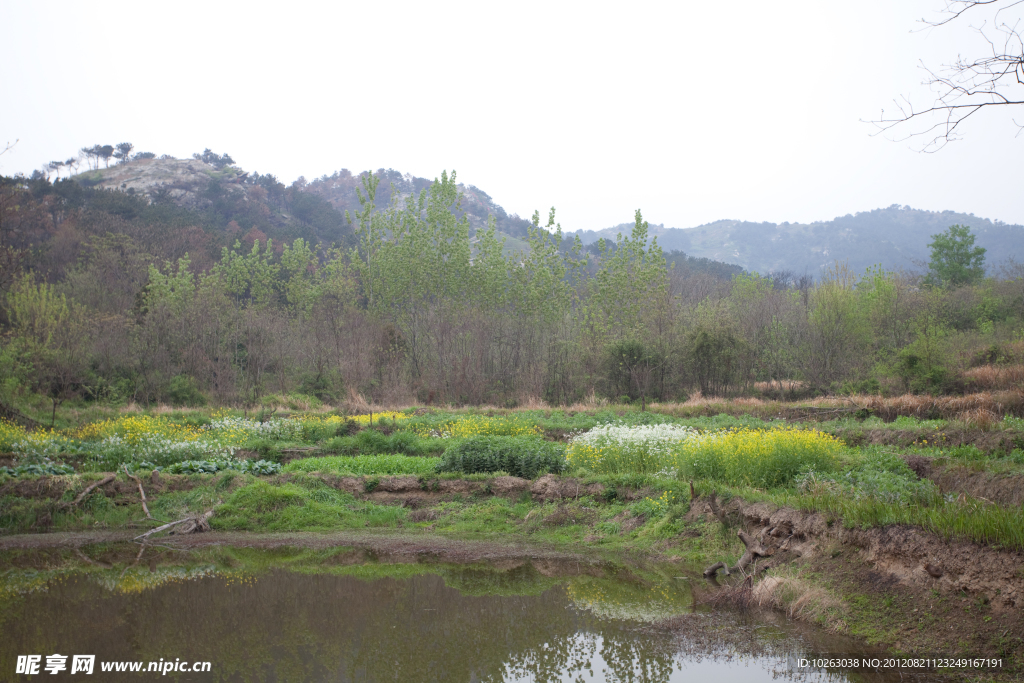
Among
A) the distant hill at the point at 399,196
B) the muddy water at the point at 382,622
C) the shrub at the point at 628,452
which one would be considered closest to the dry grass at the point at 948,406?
the shrub at the point at 628,452

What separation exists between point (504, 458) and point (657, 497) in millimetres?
3983

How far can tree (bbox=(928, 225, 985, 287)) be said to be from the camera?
52.8m

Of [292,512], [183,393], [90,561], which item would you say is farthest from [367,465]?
[183,393]

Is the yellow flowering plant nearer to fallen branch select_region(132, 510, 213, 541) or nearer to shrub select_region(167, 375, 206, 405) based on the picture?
fallen branch select_region(132, 510, 213, 541)

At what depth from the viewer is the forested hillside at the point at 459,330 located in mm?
25812

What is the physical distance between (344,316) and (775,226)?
177 m

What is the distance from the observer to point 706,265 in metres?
95.8

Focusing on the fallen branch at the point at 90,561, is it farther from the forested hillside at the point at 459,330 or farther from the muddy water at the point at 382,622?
the forested hillside at the point at 459,330

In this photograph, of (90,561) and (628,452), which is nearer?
(90,561)

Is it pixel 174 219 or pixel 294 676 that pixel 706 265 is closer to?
pixel 174 219

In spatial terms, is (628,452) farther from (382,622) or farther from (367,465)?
(382,622)

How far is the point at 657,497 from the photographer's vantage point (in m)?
11.3

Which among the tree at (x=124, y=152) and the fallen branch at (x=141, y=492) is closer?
the fallen branch at (x=141, y=492)

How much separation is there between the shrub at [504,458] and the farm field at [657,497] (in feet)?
0.12
